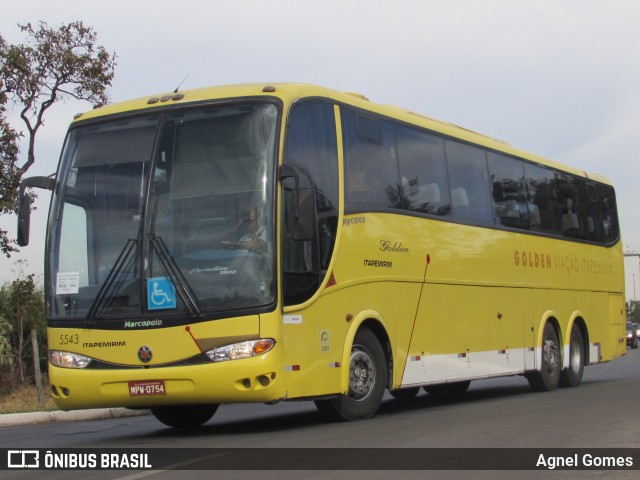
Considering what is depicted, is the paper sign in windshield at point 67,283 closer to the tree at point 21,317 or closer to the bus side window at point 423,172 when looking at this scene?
the bus side window at point 423,172

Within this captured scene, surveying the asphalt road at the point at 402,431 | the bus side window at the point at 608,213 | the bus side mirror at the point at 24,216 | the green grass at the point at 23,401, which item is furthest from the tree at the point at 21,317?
the bus side window at the point at 608,213

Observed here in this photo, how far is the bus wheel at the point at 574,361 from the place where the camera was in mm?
19219

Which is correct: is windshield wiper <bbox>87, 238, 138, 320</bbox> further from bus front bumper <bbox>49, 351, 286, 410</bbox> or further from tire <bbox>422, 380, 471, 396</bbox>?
tire <bbox>422, 380, 471, 396</bbox>

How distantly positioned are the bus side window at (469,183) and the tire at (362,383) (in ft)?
10.5

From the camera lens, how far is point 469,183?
51.2 ft

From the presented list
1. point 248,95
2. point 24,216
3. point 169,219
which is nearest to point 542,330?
point 248,95

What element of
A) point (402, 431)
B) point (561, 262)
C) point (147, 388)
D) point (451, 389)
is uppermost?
point (561, 262)

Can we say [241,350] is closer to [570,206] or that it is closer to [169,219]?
[169,219]

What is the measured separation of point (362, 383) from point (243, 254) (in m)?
2.64

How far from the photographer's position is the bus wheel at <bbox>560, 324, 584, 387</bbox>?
757 inches

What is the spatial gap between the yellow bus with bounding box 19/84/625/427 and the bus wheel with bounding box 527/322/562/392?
4195 mm

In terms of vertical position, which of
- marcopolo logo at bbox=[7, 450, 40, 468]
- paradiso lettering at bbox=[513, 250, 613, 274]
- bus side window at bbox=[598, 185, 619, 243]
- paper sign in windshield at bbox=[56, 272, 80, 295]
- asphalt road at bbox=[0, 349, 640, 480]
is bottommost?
asphalt road at bbox=[0, 349, 640, 480]

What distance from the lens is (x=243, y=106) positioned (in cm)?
1113

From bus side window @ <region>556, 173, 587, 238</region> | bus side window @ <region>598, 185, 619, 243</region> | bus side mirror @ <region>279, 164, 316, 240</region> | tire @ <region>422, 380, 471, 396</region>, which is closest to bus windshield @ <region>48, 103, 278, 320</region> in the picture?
bus side mirror @ <region>279, 164, 316, 240</region>
